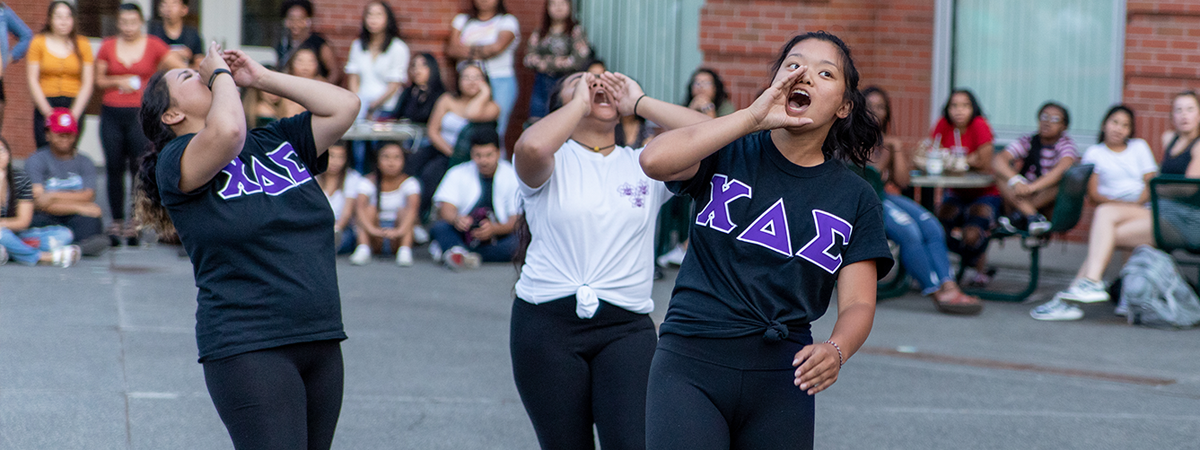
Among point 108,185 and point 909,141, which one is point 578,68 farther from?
point 108,185

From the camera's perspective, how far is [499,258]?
33.7 ft

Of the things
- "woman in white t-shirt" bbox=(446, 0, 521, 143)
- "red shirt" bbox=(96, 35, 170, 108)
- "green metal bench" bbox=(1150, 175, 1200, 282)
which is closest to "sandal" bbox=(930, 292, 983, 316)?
"green metal bench" bbox=(1150, 175, 1200, 282)

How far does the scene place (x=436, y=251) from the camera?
33.6 feet

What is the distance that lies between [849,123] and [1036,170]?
→ 7233 millimetres

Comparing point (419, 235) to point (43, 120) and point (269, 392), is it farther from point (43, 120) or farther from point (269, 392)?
point (269, 392)

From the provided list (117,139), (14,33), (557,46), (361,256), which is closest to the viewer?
(117,139)

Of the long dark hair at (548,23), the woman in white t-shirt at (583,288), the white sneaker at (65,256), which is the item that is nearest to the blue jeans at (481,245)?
the long dark hair at (548,23)

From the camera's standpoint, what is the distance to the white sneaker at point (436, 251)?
1016 cm

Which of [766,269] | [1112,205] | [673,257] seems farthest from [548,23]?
[766,269]

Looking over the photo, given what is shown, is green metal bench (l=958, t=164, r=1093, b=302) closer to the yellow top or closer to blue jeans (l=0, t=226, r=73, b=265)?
blue jeans (l=0, t=226, r=73, b=265)

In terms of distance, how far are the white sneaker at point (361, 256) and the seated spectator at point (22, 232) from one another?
209 cm

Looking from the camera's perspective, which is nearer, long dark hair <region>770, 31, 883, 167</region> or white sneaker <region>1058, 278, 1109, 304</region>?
long dark hair <region>770, 31, 883, 167</region>

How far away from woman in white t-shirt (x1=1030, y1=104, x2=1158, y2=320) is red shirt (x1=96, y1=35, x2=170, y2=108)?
23.6 feet

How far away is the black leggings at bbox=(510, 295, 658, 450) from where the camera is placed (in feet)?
12.1
